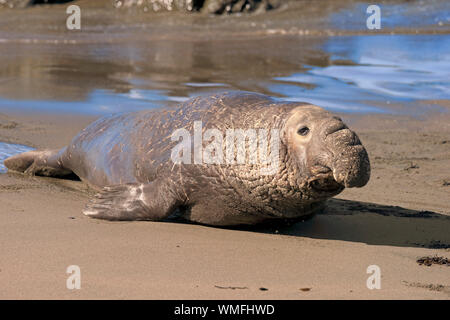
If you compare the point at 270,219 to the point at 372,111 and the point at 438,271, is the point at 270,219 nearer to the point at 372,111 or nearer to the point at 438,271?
the point at 438,271

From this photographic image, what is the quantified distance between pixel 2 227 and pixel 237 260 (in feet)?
5.54

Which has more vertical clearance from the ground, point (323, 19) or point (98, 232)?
point (323, 19)

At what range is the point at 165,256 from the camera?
15.3 ft

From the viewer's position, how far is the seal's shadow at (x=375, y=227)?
18.2 ft

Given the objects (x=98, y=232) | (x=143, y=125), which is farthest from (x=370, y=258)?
(x=143, y=125)

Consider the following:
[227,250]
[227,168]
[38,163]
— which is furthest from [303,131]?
[38,163]

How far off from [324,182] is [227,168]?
0.81 metres

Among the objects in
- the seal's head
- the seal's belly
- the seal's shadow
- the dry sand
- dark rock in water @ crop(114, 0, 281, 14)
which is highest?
dark rock in water @ crop(114, 0, 281, 14)

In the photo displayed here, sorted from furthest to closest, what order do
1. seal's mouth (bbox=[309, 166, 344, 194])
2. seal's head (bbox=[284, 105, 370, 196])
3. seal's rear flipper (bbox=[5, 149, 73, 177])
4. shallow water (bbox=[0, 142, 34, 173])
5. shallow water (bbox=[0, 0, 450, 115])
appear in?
1. shallow water (bbox=[0, 0, 450, 115])
2. shallow water (bbox=[0, 142, 34, 173])
3. seal's rear flipper (bbox=[5, 149, 73, 177])
4. seal's mouth (bbox=[309, 166, 344, 194])
5. seal's head (bbox=[284, 105, 370, 196])

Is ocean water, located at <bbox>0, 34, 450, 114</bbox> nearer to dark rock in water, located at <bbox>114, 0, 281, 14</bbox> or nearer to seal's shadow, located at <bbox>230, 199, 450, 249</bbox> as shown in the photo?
seal's shadow, located at <bbox>230, 199, 450, 249</bbox>

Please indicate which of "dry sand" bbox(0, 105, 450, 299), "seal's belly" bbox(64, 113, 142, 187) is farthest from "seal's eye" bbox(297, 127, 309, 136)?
"seal's belly" bbox(64, 113, 142, 187)

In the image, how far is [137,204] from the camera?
18.7 ft

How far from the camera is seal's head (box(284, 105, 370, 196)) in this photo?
185 inches

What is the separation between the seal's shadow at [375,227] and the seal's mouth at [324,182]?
59cm
